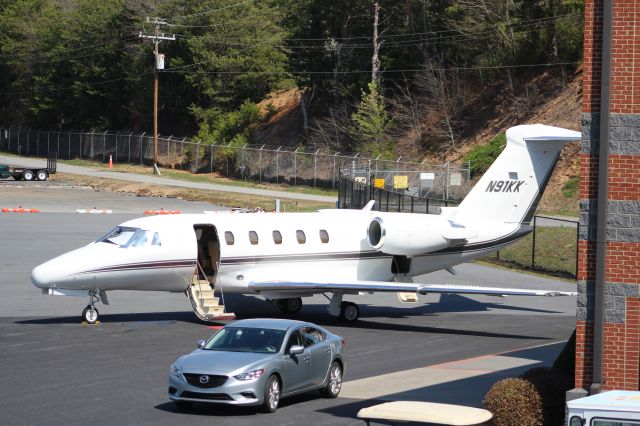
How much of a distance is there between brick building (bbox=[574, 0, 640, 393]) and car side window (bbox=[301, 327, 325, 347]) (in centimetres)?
525

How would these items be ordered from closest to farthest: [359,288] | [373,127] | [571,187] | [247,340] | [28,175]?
[247,340]
[359,288]
[571,187]
[373,127]
[28,175]

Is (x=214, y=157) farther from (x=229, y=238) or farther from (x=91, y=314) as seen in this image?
(x=91, y=314)

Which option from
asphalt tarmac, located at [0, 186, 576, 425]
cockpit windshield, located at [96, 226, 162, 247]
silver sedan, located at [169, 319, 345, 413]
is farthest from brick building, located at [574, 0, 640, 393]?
cockpit windshield, located at [96, 226, 162, 247]

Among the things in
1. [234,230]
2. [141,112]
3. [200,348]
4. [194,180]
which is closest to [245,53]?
[141,112]

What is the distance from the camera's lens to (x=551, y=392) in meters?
17.2

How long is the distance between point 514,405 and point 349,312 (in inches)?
576

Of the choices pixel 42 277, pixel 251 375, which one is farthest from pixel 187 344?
pixel 251 375

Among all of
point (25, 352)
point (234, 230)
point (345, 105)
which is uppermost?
point (345, 105)

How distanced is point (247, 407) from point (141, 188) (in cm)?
5541

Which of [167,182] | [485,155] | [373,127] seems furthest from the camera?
[373,127]

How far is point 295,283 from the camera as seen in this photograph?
29.6 meters

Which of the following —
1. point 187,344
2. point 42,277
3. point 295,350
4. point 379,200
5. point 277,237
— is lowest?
point 187,344

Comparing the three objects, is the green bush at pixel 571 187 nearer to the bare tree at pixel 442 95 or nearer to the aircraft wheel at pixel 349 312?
the bare tree at pixel 442 95

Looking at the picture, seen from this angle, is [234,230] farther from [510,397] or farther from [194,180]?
[194,180]
